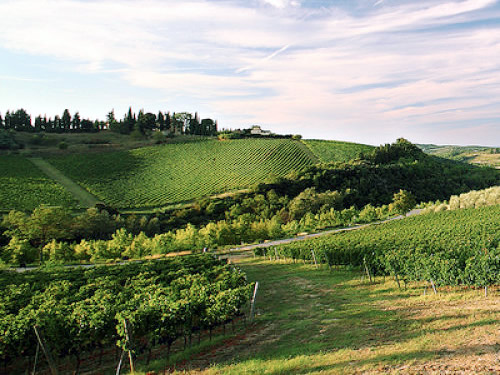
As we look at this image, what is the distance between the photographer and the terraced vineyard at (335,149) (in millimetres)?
130125

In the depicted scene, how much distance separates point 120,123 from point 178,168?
60.6m

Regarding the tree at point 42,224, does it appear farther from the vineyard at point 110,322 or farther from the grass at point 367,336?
the grass at point 367,336

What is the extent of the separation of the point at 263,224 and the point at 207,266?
3793 centimetres

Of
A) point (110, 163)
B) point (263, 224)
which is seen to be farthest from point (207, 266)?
point (110, 163)

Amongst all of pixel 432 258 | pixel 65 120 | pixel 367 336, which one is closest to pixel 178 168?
pixel 65 120

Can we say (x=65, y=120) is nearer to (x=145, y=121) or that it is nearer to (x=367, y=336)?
(x=145, y=121)

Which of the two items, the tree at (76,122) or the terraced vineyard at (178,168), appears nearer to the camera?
the terraced vineyard at (178,168)

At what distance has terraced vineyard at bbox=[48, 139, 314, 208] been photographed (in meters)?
94.6

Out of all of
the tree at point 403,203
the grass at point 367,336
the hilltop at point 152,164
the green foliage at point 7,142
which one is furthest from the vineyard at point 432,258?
the green foliage at point 7,142

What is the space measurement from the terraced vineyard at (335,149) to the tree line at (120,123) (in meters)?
48.3

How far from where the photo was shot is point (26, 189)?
86188mm

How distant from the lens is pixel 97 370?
1410 centimetres

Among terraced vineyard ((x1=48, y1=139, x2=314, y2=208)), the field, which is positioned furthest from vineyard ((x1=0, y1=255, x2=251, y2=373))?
terraced vineyard ((x1=48, y1=139, x2=314, y2=208))

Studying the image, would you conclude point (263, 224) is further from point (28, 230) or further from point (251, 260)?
point (28, 230)
